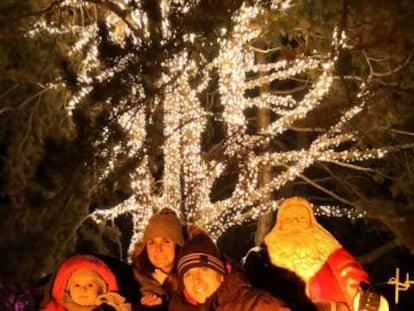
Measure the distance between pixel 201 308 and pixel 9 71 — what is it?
7450mm

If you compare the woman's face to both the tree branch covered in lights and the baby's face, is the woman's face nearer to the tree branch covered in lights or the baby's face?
the baby's face

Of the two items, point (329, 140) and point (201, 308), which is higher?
point (329, 140)

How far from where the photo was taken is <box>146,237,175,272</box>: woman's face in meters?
5.00

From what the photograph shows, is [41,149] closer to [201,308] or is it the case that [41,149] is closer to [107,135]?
[107,135]

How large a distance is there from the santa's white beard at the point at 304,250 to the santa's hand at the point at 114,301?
103 centimetres

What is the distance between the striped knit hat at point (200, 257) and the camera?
166 inches

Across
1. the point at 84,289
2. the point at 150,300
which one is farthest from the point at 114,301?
the point at 150,300

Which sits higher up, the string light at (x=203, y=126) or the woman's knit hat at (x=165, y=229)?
the string light at (x=203, y=126)

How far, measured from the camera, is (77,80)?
7812 mm

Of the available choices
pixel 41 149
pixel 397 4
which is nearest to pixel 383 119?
pixel 397 4

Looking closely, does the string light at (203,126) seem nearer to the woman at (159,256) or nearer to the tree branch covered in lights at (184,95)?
the tree branch covered in lights at (184,95)

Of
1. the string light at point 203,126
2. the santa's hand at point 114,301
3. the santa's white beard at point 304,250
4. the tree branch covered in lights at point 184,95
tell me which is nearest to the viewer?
the santa's hand at point 114,301

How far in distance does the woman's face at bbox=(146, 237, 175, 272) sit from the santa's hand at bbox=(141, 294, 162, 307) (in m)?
0.21

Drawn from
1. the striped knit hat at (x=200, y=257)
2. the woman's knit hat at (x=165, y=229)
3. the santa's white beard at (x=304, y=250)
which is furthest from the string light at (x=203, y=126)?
the striped knit hat at (x=200, y=257)
